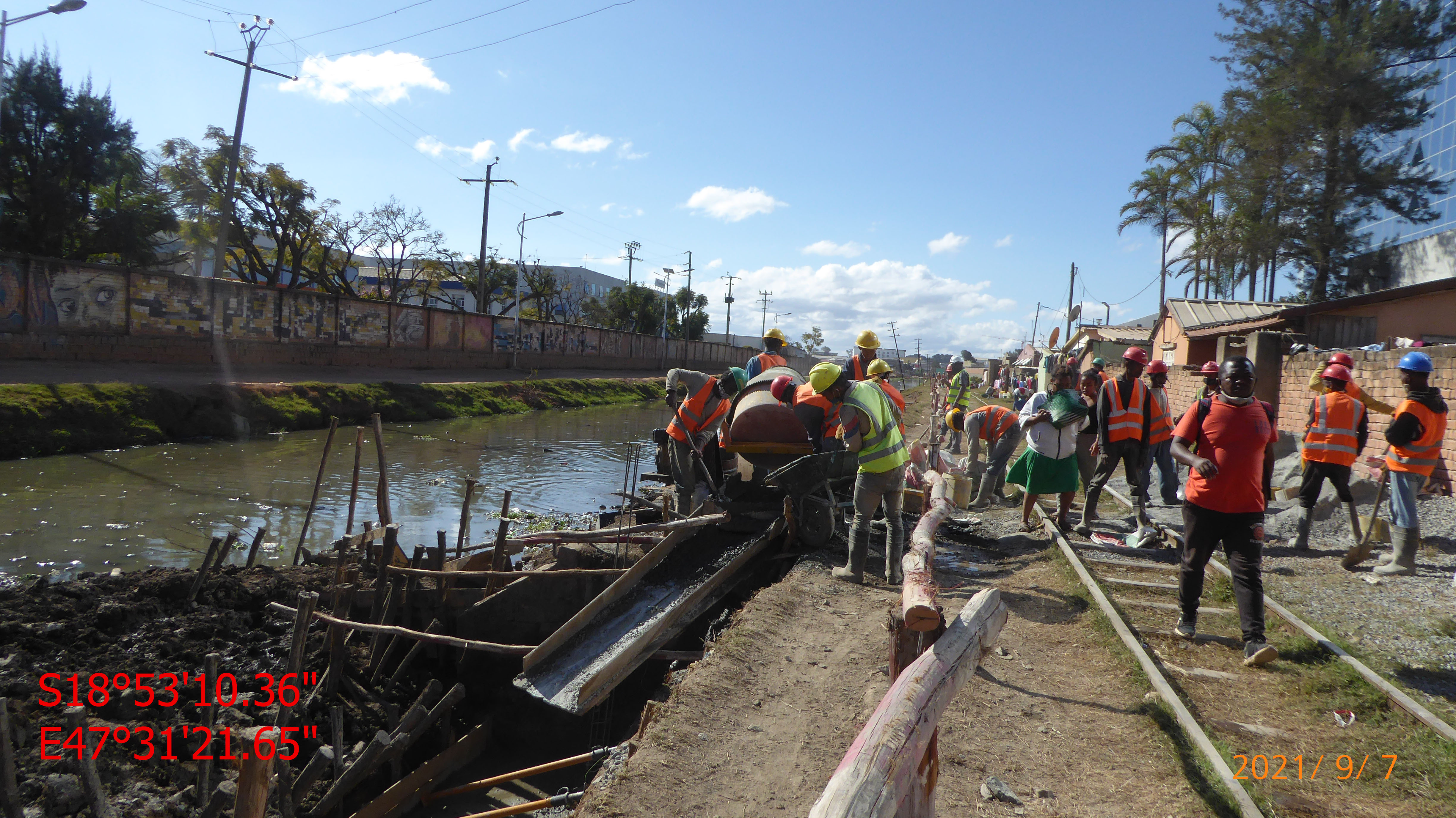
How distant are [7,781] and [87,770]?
286 mm

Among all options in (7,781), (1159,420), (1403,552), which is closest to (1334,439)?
(1403,552)

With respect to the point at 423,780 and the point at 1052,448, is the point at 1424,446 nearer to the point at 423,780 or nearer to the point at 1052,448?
the point at 1052,448

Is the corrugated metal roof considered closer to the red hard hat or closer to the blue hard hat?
the blue hard hat

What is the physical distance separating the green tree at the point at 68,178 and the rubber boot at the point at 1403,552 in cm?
3380

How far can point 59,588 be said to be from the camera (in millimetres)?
6945

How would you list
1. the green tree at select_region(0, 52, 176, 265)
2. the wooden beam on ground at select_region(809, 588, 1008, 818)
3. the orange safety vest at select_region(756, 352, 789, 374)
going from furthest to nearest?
the green tree at select_region(0, 52, 176, 265)
the orange safety vest at select_region(756, 352, 789, 374)
the wooden beam on ground at select_region(809, 588, 1008, 818)

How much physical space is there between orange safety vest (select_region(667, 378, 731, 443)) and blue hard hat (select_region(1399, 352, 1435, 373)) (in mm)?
5721

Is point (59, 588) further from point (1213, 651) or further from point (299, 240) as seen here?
point (299, 240)

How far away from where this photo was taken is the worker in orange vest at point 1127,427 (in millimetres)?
7617

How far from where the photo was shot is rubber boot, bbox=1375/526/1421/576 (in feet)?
19.9

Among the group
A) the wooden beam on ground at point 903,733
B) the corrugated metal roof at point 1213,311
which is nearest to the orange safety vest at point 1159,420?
the wooden beam on ground at point 903,733

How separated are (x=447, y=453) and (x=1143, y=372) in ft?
48.8

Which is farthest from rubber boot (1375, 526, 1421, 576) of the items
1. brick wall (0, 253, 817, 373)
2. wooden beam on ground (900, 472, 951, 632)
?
brick wall (0, 253, 817, 373)

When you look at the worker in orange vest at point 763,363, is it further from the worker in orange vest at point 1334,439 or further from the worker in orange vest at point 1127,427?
the worker in orange vest at point 1334,439
